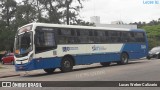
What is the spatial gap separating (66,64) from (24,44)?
3.09 metres

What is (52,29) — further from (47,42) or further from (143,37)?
(143,37)

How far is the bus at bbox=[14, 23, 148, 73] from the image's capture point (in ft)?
74.2

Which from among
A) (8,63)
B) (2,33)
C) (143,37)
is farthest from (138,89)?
(2,33)

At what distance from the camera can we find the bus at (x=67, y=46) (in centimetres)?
2262

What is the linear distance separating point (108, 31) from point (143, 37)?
5315 millimetres

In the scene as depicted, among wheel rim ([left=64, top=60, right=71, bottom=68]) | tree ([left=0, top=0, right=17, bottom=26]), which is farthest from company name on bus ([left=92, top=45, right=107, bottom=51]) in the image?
tree ([left=0, top=0, right=17, bottom=26])

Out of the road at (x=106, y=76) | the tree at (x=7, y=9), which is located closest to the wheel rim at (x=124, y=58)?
the road at (x=106, y=76)

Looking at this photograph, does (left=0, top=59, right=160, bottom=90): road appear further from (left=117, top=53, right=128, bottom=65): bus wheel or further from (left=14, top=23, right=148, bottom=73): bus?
(left=117, top=53, right=128, bottom=65): bus wheel

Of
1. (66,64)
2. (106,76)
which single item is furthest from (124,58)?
(106,76)

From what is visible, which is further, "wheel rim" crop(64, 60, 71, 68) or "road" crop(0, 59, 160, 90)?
"wheel rim" crop(64, 60, 71, 68)

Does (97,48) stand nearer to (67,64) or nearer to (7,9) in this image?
(67,64)

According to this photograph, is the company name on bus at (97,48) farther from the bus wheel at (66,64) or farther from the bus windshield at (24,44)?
the bus windshield at (24,44)

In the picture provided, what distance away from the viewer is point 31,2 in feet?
189

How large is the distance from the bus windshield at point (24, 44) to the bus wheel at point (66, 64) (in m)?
2.74
